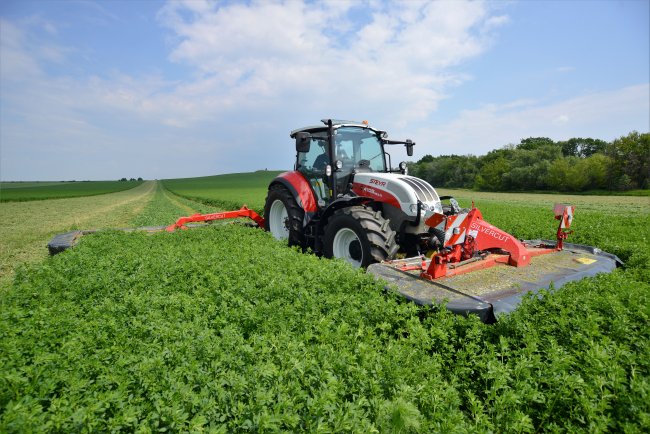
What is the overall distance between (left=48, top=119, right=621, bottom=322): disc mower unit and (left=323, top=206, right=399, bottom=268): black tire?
2cm

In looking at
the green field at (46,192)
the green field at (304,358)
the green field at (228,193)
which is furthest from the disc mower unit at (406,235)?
the green field at (46,192)

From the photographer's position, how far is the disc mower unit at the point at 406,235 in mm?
4113

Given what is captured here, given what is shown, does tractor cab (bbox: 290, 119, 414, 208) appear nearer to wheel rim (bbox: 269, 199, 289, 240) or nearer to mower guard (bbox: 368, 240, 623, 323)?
wheel rim (bbox: 269, 199, 289, 240)

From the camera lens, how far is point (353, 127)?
700cm

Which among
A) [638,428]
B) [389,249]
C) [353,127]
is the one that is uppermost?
[353,127]

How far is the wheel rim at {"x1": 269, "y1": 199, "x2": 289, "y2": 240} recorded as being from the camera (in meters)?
8.55

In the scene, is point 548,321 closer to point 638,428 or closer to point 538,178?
point 638,428

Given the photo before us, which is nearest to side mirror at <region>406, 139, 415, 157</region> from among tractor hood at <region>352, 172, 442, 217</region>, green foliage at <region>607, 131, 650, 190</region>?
tractor hood at <region>352, 172, 442, 217</region>

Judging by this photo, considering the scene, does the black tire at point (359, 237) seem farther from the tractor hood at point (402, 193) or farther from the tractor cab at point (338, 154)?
the tractor cab at point (338, 154)

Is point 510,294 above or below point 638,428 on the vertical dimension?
above

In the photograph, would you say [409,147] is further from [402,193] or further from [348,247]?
[348,247]

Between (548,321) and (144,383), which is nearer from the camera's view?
(144,383)

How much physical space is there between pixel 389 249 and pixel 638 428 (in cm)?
323

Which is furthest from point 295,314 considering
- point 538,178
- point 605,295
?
point 538,178
